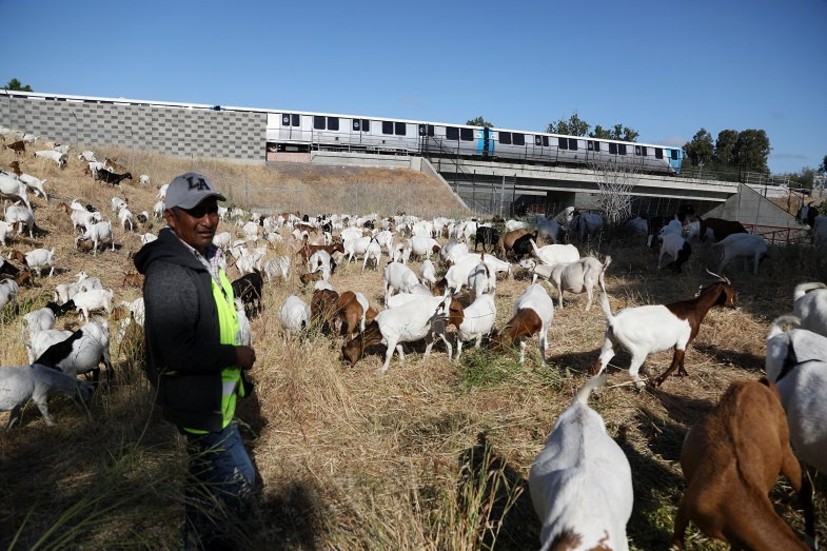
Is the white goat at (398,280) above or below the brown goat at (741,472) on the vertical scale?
above

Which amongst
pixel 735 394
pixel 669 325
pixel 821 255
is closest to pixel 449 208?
pixel 821 255

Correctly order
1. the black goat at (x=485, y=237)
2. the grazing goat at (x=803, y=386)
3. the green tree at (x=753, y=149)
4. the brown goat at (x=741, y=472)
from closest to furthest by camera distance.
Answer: the brown goat at (x=741, y=472) → the grazing goat at (x=803, y=386) → the black goat at (x=485, y=237) → the green tree at (x=753, y=149)

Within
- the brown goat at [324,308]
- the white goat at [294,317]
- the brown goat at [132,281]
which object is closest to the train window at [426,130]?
the brown goat at [132,281]

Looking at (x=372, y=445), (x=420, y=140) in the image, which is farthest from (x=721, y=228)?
(x=420, y=140)

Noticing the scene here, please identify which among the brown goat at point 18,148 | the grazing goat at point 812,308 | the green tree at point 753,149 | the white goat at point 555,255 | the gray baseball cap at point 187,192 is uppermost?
the green tree at point 753,149

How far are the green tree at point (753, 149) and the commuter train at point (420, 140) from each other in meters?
29.5

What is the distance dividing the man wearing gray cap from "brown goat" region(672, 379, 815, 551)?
259 centimetres

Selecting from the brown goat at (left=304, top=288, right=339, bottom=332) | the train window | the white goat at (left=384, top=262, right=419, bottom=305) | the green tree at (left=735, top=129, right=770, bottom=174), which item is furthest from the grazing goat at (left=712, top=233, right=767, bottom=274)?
the green tree at (left=735, top=129, right=770, bottom=174)

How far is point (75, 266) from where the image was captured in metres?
12.2

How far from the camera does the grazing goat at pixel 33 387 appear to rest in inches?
182

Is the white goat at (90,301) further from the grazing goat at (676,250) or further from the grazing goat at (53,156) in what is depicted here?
the grazing goat at (53,156)

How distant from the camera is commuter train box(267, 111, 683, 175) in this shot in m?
38.1

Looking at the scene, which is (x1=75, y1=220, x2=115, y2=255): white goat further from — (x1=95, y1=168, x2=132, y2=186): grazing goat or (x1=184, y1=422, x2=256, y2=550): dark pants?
(x1=184, y1=422, x2=256, y2=550): dark pants

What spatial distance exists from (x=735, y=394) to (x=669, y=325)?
2.15 meters
